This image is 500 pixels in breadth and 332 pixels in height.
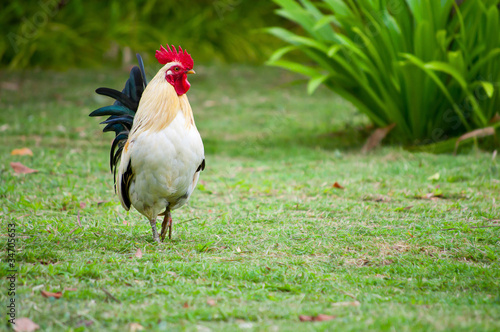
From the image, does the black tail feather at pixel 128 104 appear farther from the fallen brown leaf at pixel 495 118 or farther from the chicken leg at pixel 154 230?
the fallen brown leaf at pixel 495 118

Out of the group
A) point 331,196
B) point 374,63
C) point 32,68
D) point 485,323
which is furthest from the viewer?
point 32,68

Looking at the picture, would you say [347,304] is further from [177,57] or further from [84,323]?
[177,57]

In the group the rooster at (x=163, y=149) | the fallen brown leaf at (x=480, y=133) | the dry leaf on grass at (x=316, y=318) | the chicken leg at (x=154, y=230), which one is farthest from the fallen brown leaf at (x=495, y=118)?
the dry leaf on grass at (x=316, y=318)

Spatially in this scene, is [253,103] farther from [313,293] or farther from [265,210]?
[313,293]

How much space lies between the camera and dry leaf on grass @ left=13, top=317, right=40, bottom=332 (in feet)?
7.55

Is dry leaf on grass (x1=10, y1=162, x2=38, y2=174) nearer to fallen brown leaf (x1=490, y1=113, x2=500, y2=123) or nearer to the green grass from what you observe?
the green grass

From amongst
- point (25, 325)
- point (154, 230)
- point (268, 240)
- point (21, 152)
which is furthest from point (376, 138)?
point (25, 325)

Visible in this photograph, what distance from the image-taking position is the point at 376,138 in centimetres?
634

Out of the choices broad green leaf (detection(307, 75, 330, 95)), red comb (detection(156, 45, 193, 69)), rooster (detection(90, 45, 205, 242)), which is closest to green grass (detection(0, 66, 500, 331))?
rooster (detection(90, 45, 205, 242))

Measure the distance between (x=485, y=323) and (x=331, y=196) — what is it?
2.48 m

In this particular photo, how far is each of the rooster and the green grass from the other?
32 centimetres

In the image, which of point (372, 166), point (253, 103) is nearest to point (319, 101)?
point (253, 103)

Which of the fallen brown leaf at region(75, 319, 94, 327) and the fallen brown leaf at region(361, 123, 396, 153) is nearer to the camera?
the fallen brown leaf at region(75, 319, 94, 327)

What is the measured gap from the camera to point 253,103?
9070 mm
